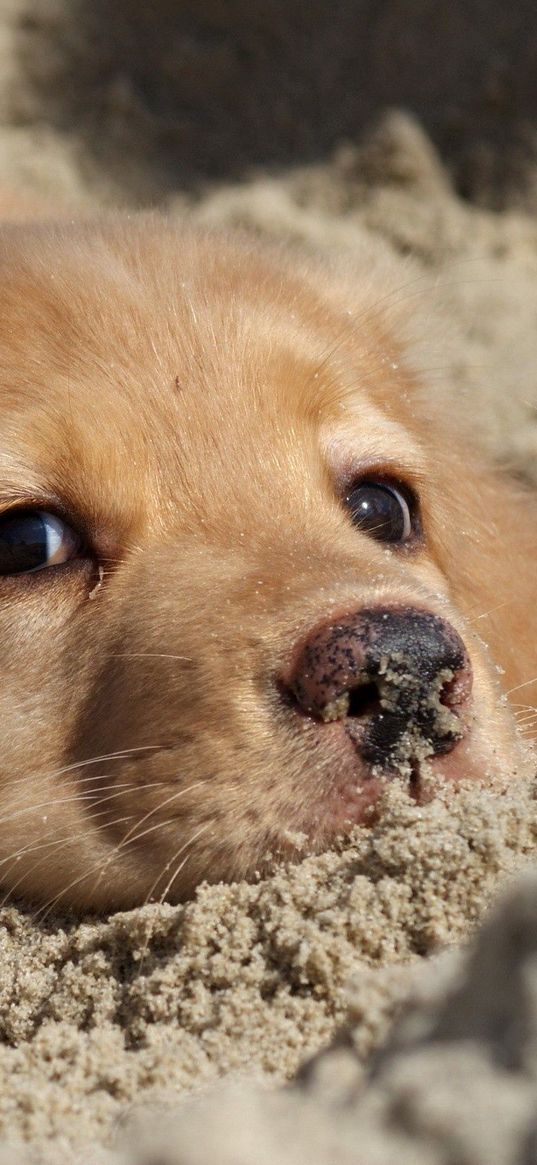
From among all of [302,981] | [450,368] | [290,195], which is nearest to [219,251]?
[450,368]

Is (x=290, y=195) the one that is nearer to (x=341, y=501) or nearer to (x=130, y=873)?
(x=341, y=501)

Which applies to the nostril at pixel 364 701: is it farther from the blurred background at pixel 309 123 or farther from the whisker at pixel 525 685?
the blurred background at pixel 309 123

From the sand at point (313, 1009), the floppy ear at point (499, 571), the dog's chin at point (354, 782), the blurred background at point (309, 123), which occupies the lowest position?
the sand at point (313, 1009)

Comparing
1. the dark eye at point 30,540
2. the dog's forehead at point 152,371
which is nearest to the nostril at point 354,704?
the dog's forehead at point 152,371

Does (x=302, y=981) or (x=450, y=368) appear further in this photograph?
(x=450, y=368)

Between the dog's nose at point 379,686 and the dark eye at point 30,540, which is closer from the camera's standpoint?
the dog's nose at point 379,686

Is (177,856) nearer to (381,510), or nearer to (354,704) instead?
(354,704)
